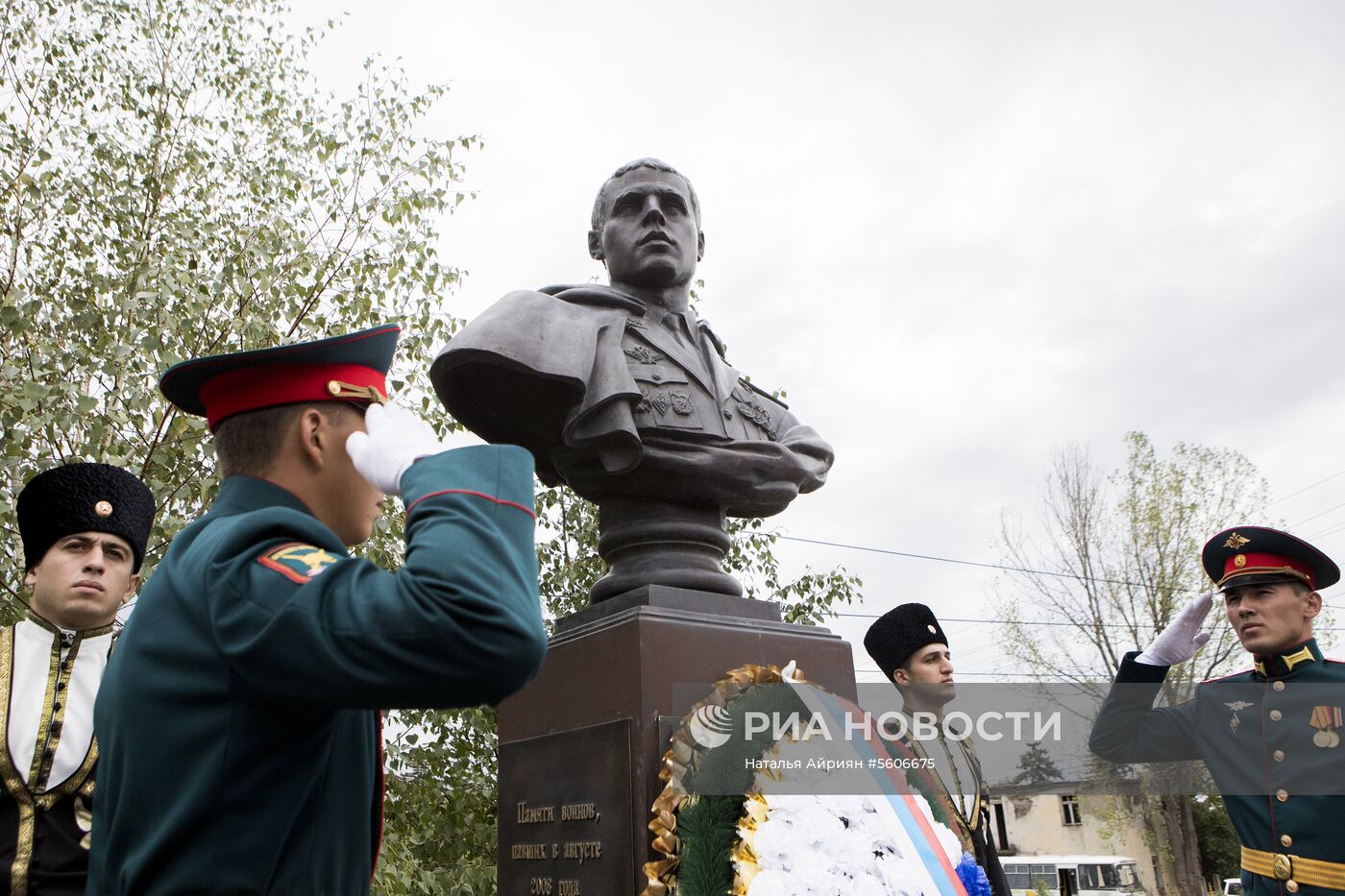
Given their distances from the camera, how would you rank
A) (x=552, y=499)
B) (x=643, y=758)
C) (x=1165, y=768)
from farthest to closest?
(x=1165, y=768), (x=552, y=499), (x=643, y=758)

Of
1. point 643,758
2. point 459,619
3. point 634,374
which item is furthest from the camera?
point 634,374

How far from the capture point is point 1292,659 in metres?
3.54

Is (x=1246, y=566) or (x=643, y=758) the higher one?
(x=1246, y=566)

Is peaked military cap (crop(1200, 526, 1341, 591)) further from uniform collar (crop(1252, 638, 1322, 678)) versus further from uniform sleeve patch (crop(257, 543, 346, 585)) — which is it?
uniform sleeve patch (crop(257, 543, 346, 585))

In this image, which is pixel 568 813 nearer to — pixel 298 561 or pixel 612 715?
pixel 612 715

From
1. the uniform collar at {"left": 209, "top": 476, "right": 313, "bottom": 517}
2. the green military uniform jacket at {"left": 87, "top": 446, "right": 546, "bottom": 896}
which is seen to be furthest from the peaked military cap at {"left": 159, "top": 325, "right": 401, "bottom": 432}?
the green military uniform jacket at {"left": 87, "top": 446, "right": 546, "bottom": 896}

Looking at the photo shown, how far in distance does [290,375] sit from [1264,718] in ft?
10.9

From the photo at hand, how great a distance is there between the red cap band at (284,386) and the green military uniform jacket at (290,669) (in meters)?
0.22

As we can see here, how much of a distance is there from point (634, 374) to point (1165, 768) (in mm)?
17022

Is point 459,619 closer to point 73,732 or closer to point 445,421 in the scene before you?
point 73,732

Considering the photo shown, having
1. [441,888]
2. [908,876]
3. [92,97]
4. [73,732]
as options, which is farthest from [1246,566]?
[92,97]

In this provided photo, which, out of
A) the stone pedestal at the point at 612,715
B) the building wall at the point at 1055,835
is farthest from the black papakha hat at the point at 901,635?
the building wall at the point at 1055,835

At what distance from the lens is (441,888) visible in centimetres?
509

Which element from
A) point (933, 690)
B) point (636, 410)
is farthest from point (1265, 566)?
point (636, 410)
